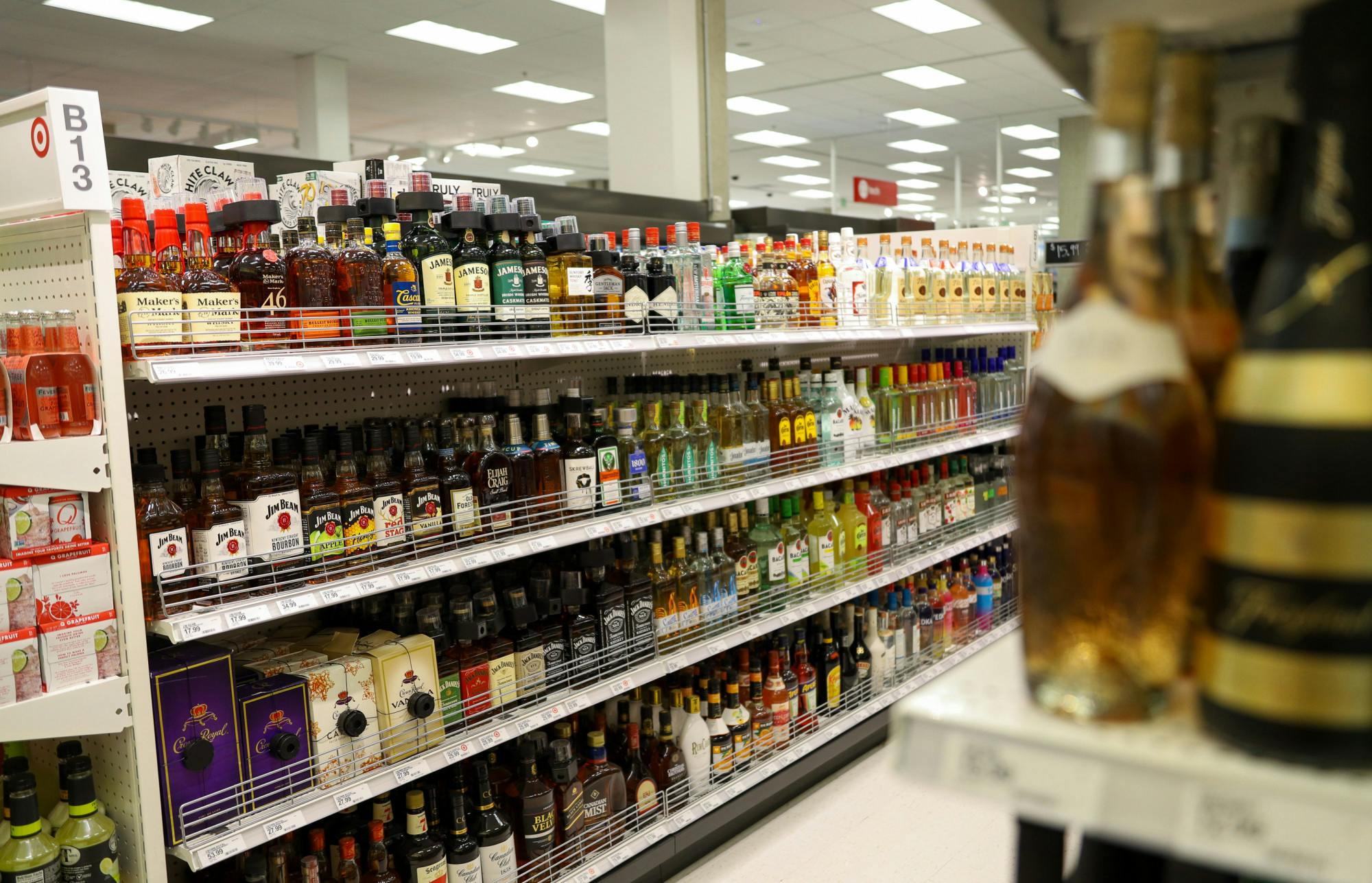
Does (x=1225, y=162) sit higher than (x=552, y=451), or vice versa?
(x=1225, y=162)

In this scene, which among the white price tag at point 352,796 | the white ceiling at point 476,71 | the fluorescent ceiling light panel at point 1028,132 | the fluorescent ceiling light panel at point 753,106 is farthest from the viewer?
the fluorescent ceiling light panel at point 1028,132

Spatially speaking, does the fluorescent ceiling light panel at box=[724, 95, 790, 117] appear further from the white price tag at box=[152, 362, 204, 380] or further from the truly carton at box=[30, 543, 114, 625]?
the truly carton at box=[30, 543, 114, 625]

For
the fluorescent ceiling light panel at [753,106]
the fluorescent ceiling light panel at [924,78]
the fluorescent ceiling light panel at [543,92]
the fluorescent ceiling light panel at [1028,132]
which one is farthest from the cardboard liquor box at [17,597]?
the fluorescent ceiling light panel at [1028,132]

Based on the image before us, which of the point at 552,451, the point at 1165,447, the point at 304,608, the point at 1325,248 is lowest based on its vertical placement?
the point at 304,608

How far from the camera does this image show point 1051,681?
627mm

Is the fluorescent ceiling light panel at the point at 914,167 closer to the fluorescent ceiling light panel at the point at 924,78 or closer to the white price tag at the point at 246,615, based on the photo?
the fluorescent ceiling light panel at the point at 924,78

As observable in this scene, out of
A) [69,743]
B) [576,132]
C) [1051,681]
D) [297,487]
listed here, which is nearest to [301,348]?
[297,487]

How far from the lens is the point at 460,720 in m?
2.47

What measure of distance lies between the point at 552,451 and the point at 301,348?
733 millimetres

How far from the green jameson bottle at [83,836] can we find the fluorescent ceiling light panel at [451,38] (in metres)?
7.07

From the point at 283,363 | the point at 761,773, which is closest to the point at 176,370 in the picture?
the point at 283,363

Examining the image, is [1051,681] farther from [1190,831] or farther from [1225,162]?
[1225,162]

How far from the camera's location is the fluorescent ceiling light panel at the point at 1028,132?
12977 millimetres

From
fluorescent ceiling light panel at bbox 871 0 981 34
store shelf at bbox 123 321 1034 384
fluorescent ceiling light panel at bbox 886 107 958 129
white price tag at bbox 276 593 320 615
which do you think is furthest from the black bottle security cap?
fluorescent ceiling light panel at bbox 886 107 958 129
